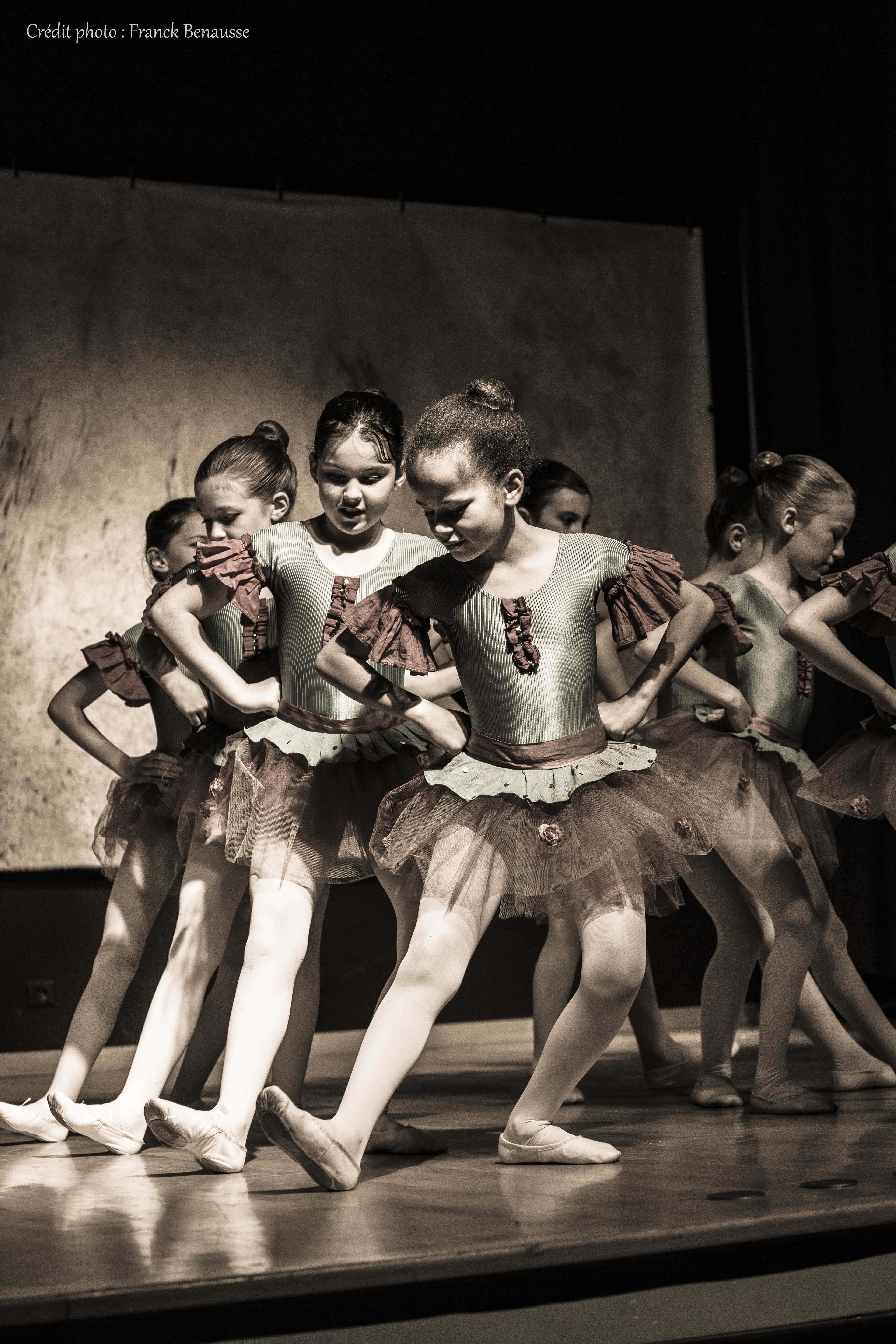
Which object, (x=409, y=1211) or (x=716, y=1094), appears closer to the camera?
(x=409, y=1211)

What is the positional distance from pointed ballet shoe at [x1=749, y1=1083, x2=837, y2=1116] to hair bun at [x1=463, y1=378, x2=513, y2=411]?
61.6 inches

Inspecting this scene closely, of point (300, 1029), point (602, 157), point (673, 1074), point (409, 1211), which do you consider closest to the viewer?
point (409, 1211)

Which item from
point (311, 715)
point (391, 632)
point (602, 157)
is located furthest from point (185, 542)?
point (602, 157)

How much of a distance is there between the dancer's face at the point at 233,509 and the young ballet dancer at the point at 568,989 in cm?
64

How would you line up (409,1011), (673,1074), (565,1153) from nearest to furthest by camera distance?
(409,1011) < (565,1153) < (673,1074)

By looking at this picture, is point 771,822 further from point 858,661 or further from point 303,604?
point 303,604

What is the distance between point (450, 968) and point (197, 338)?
11.4 feet

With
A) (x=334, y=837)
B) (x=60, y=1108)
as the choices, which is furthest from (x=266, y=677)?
(x=60, y=1108)

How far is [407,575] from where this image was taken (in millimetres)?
2824

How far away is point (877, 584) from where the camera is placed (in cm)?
323

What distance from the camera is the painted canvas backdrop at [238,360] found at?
17.1 feet

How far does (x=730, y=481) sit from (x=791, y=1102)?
68.5 inches

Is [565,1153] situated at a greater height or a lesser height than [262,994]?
lesser

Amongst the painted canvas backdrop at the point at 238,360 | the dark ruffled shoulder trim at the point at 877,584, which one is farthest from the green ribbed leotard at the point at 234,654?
the painted canvas backdrop at the point at 238,360
